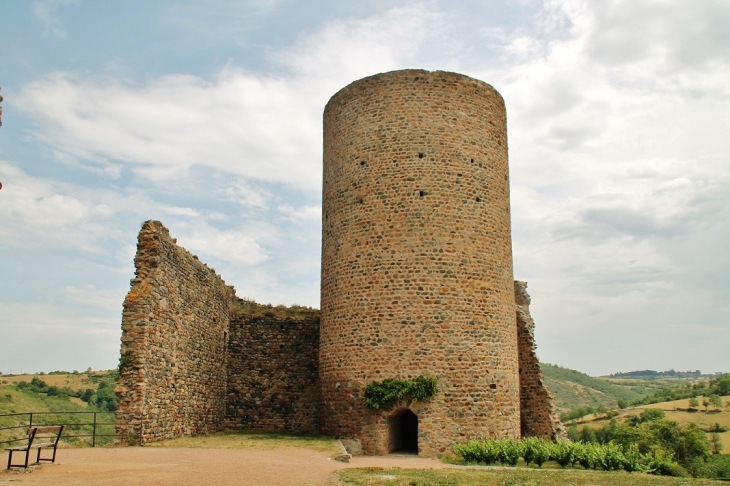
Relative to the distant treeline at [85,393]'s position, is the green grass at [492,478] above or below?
below

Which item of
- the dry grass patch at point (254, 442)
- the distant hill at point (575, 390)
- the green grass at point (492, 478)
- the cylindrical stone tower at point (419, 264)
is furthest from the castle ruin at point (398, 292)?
the distant hill at point (575, 390)

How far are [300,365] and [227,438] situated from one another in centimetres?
446

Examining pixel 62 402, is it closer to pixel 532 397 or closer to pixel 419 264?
pixel 419 264

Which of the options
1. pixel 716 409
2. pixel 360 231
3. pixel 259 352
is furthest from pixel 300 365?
pixel 716 409

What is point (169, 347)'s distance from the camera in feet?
54.0

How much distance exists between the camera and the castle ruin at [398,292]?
1581 cm

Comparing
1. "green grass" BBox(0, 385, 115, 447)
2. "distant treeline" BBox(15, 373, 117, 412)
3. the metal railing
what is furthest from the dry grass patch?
"distant treeline" BBox(15, 373, 117, 412)

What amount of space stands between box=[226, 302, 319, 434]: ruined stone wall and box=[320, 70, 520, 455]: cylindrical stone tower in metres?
3.14

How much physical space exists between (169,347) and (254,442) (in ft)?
10.8

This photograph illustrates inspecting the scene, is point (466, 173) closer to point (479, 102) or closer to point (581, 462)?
point (479, 102)

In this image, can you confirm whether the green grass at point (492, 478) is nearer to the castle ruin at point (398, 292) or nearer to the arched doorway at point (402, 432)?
the castle ruin at point (398, 292)

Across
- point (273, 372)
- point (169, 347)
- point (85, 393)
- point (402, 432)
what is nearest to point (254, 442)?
point (169, 347)

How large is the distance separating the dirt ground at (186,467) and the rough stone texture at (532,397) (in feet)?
18.1

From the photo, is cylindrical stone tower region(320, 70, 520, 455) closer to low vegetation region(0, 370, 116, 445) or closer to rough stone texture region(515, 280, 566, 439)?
rough stone texture region(515, 280, 566, 439)
